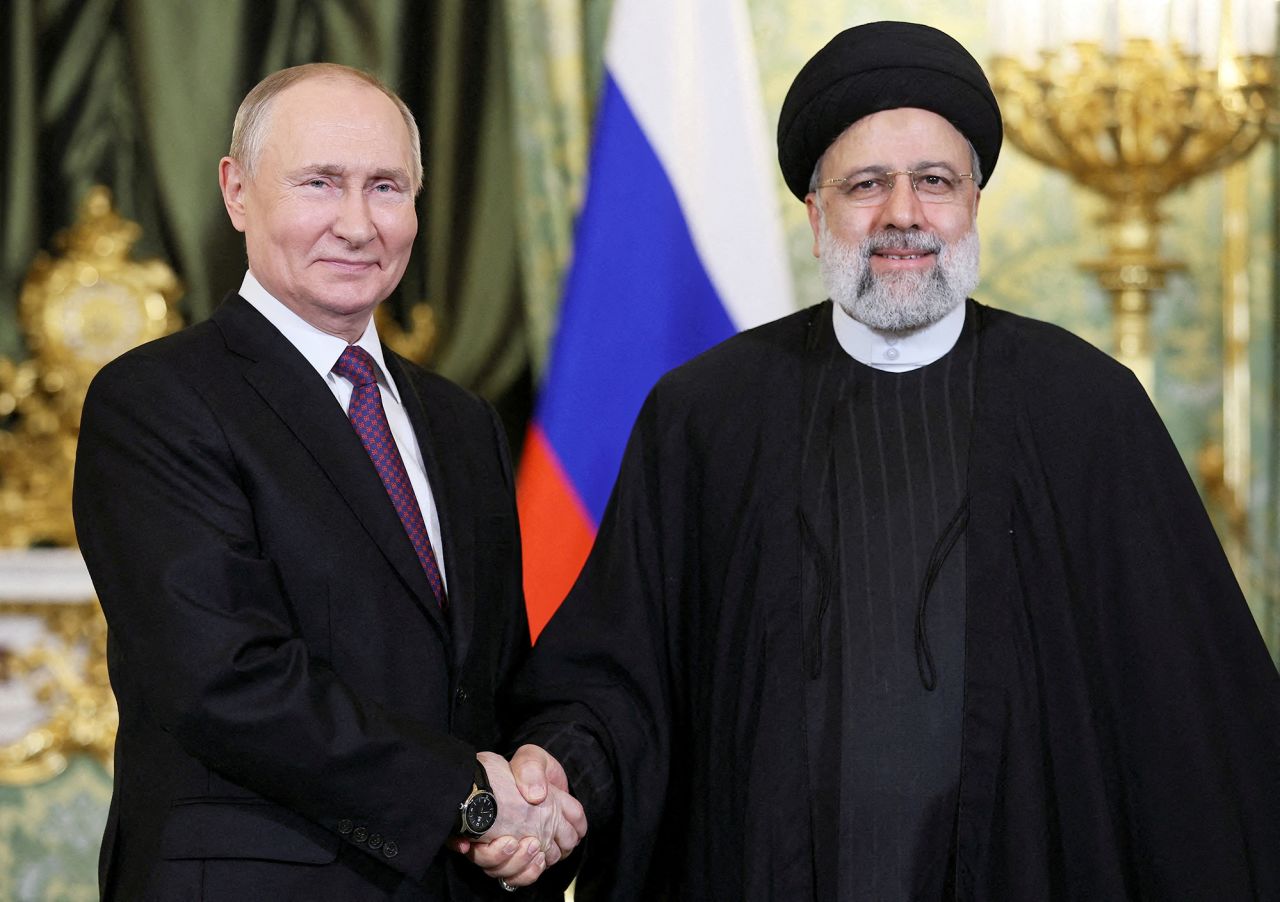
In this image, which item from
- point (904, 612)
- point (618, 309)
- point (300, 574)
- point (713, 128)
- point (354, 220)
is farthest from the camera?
point (713, 128)

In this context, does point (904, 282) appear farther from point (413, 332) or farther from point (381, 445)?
→ point (413, 332)

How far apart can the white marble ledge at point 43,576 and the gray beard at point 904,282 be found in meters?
2.46

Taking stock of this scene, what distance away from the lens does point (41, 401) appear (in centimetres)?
436

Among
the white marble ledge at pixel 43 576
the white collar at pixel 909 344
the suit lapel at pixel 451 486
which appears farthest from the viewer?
the white marble ledge at pixel 43 576

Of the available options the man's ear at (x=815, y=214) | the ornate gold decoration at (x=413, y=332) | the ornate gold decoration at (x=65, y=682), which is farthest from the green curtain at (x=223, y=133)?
the man's ear at (x=815, y=214)

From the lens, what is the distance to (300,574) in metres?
2.31

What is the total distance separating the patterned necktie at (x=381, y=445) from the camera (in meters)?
2.45

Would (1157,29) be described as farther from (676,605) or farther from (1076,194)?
(676,605)

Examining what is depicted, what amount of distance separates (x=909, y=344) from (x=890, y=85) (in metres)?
0.44

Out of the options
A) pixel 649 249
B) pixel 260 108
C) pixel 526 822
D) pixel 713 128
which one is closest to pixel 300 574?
pixel 526 822

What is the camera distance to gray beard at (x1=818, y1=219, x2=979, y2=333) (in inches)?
104

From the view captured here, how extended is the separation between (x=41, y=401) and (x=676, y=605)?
239 cm

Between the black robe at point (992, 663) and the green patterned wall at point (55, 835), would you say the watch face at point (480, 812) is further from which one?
the green patterned wall at point (55, 835)

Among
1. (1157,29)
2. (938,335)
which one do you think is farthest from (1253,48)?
(938,335)
